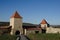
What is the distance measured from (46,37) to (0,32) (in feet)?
73.9

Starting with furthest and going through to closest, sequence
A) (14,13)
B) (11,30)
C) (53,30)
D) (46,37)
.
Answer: (14,13) → (11,30) → (53,30) → (46,37)

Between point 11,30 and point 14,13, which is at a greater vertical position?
point 14,13

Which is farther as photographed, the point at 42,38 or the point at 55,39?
the point at 42,38

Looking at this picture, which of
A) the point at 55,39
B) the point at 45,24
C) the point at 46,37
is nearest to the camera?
the point at 55,39

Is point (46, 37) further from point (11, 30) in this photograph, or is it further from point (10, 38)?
point (11, 30)

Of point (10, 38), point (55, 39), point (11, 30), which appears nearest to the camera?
point (55, 39)

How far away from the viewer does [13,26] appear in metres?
53.4

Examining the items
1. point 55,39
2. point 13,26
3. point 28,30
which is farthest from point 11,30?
point 55,39

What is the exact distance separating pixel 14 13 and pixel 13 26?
5.04 metres

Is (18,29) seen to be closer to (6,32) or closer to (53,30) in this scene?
(6,32)

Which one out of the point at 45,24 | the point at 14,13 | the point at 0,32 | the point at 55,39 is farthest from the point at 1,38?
the point at 45,24

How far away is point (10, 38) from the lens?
3309 centimetres

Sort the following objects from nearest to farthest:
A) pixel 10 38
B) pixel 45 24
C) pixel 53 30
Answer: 1. pixel 10 38
2. pixel 53 30
3. pixel 45 24

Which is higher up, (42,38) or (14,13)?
(14,13)
